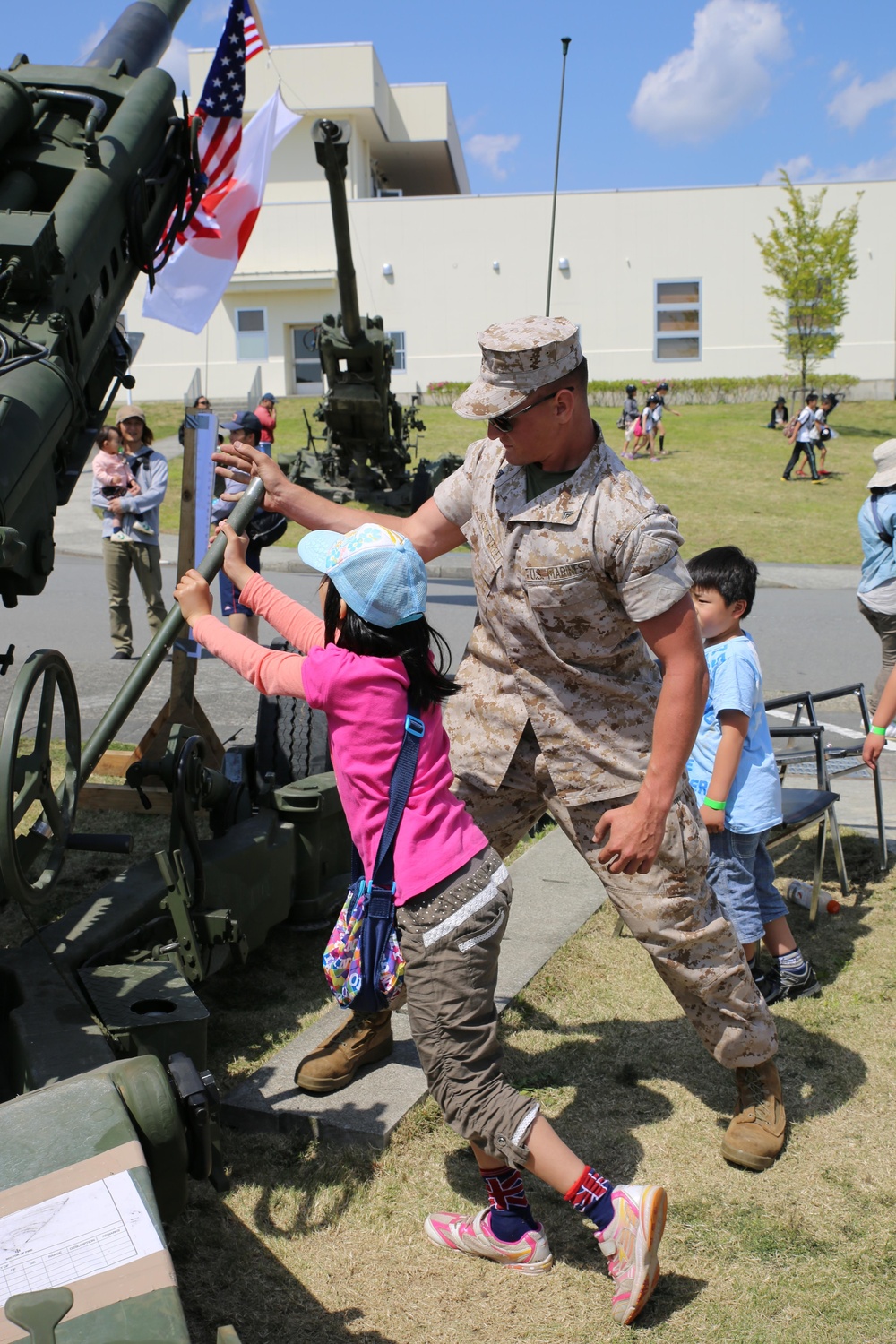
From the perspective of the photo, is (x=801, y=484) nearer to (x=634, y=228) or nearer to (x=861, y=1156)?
(x=634, y=228)

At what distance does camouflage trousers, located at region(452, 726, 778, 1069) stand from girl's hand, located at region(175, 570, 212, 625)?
2.53ft

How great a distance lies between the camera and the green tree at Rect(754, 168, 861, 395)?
3538 cm

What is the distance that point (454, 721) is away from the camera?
132 inches

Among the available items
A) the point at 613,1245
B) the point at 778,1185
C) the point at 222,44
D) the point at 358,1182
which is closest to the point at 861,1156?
the point at 778,1185

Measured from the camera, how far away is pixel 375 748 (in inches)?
110

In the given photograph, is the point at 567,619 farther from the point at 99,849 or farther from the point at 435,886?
the point at 99,849

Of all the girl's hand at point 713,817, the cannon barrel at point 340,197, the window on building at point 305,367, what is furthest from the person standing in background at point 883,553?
the window on building at point 305,367

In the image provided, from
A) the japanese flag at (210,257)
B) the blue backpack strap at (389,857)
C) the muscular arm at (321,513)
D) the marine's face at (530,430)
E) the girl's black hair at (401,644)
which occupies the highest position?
the japanese flag at (210,257)

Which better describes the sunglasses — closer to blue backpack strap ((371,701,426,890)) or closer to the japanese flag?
blue backpack strap ((371,701,426,890))

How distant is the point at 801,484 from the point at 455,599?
1411cm

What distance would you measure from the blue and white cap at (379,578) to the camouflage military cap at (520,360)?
37 centimetres

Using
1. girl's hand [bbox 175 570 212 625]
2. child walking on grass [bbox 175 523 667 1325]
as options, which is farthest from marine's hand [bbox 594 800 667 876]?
girl's hand [bbox 175 570 212 625]

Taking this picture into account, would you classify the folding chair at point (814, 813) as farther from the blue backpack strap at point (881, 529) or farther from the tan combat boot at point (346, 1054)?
the tan combat boot at point (346, 1054)

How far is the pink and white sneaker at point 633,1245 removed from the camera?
2670 mm
